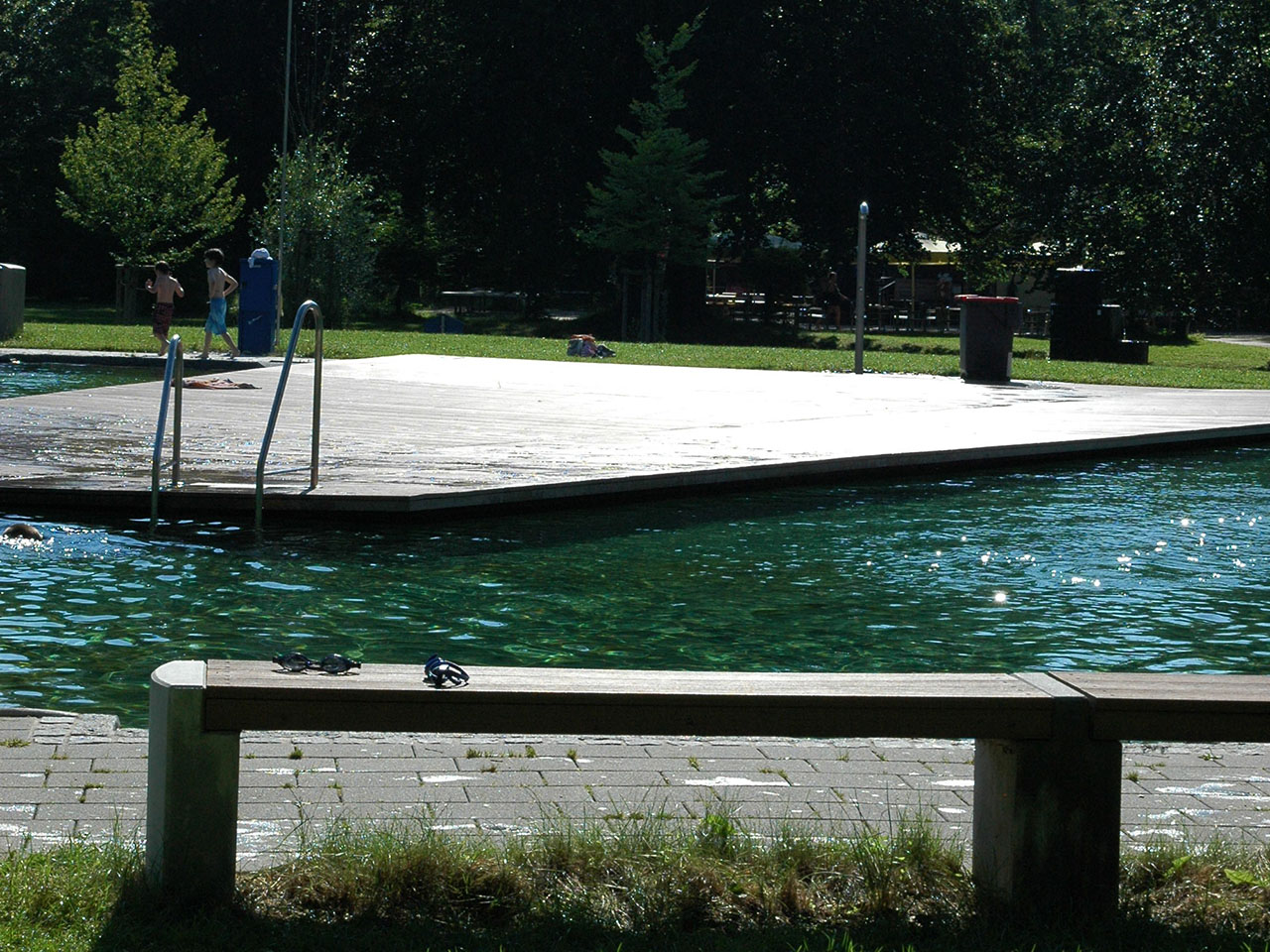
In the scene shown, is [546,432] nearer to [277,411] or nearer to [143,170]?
[277,411]

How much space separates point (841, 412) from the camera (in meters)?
19.8

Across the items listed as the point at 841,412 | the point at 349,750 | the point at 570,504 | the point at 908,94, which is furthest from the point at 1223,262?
the point at 349,750

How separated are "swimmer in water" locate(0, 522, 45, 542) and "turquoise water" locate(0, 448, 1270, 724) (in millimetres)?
117

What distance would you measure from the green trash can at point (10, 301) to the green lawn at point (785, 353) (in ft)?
0.78

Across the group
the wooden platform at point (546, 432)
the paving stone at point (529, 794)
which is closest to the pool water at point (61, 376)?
the wooden platform at point (546, 432)

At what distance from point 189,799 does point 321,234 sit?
1519 inches

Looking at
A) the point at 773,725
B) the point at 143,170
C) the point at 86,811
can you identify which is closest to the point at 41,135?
the point at 143,170

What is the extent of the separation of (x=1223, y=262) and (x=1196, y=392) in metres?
14.8

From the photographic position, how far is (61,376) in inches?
968

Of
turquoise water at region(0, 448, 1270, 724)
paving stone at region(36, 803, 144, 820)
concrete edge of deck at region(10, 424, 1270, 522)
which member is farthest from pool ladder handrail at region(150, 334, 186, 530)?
→ paving stone at region(36, 803, 144, 820)

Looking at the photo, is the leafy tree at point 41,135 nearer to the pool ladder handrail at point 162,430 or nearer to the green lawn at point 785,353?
the green lawn at point 785,353

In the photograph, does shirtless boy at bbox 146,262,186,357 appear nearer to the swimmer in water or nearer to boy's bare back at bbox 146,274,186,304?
boy's bare back at bbox 146,274,186,304

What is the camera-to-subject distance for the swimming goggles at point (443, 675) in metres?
4.36

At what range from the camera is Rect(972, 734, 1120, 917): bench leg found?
4344mm
